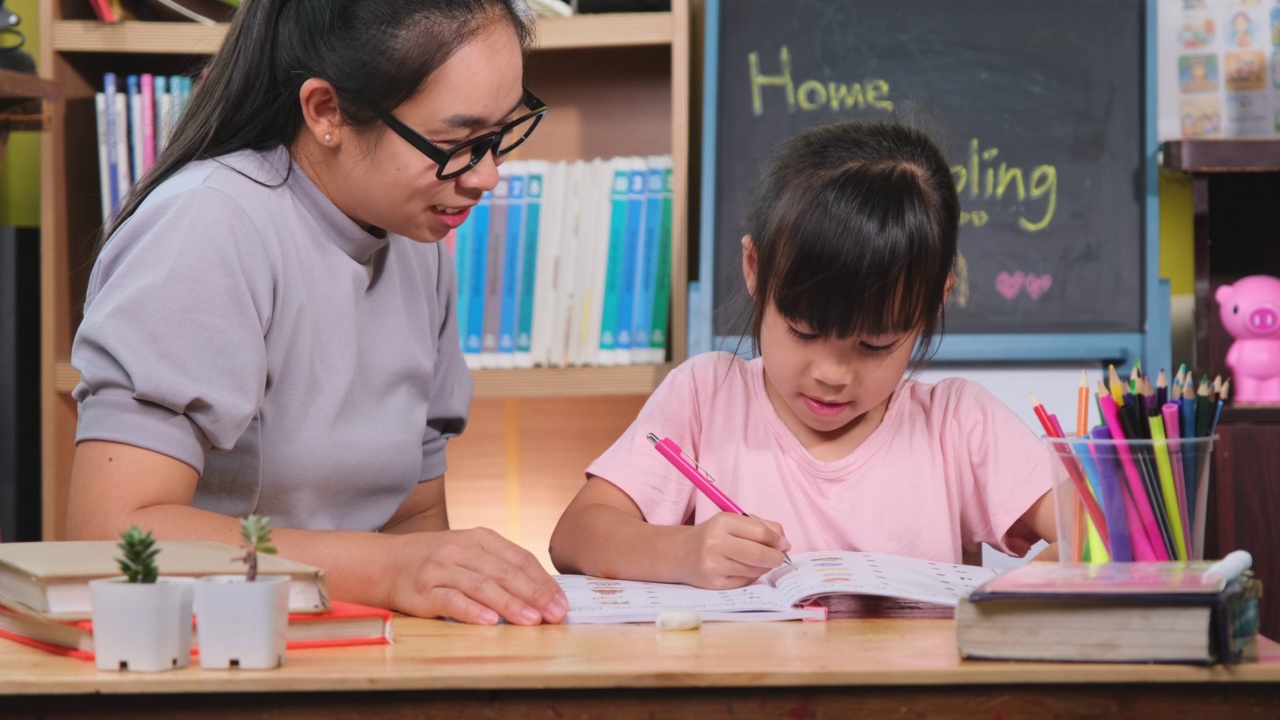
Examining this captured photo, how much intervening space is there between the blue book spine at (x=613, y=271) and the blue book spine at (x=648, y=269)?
31mm

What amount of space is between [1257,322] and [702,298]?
0.75 m

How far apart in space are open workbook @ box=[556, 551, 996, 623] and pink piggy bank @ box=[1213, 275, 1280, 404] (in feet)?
2.89

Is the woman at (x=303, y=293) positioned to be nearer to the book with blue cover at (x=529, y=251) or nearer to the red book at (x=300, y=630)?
the red book at (x=300, y=630)

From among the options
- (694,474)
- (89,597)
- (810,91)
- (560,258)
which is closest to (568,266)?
(560,258)

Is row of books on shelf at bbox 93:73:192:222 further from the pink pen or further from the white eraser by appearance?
the white eraser

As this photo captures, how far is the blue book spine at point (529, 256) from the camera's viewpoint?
6.25 ft

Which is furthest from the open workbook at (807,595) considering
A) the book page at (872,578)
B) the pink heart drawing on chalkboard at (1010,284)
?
the pink heart drawing on chalkboard at (1010,284)

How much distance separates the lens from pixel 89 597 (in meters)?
0.71

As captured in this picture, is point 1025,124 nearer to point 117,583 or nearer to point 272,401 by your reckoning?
point 272,401

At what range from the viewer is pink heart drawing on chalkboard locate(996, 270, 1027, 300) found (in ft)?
5.96

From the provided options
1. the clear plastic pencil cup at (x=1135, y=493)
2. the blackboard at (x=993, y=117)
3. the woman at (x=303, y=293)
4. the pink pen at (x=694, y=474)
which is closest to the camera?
the clear plastic pencil cup at (x=1135, y=493)

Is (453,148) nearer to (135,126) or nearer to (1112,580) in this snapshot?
(1112,580)

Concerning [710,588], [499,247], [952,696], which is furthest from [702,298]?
[952,696]

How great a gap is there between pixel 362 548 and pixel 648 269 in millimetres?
1028
